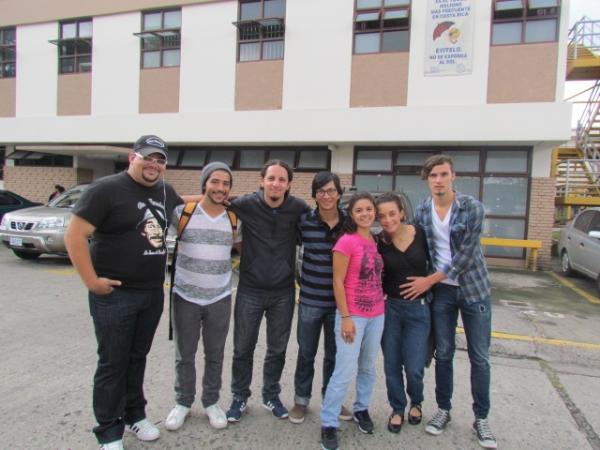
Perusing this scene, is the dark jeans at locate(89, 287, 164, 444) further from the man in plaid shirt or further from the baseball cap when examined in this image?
the man in plaid shirt

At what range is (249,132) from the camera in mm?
11727

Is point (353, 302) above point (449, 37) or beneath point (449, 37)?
beneath

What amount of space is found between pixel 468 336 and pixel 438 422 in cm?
62

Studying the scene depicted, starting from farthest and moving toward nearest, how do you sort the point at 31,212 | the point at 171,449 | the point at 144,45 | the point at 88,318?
the point at 144,45 → the point at 31,212 → the point at 88,318 → the point at 171,449

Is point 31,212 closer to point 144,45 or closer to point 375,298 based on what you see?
point 144,45

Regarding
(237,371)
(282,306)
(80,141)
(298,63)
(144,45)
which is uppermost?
(144,45)

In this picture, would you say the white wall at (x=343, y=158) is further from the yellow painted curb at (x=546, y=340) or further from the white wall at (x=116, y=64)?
the yellow painted curb at (x=546, y=340)

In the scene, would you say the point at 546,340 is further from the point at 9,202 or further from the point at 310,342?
the point at 9,202

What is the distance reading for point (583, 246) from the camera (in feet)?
28.0

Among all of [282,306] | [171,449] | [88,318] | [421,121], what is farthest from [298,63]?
[171,449]

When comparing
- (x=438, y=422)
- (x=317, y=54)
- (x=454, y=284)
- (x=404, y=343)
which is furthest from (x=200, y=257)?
(x=317, y=54)

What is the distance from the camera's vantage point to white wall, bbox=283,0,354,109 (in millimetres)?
11320

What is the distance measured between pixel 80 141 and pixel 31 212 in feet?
17.6

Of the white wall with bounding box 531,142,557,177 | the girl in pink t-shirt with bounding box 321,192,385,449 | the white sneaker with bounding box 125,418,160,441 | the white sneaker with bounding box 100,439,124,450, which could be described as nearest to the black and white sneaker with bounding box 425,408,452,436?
the girl in pink t-shirt with bounding box 321,192,385,449
